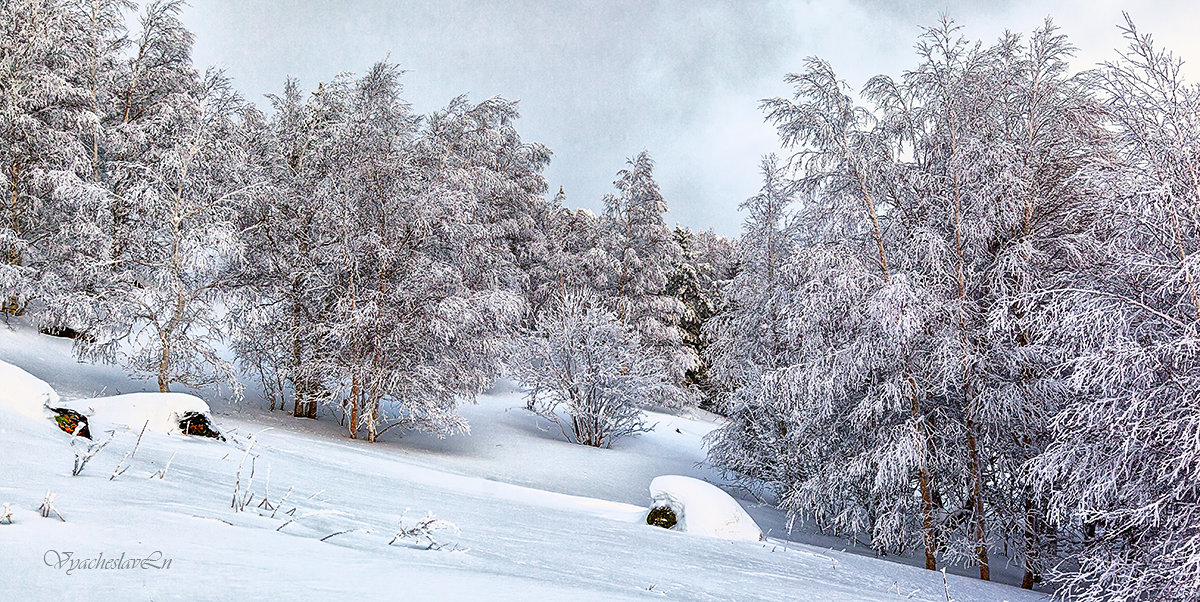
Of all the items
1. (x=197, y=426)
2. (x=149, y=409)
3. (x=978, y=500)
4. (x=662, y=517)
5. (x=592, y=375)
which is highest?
(x=592, y=375)

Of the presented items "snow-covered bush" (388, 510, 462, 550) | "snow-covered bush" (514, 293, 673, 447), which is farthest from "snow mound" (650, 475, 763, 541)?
"snow-covered bush" (514, 293, 673, 447)

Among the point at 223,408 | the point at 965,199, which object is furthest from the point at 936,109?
the point at 223,408

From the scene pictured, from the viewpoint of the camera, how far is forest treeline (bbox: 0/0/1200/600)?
19.4 ft

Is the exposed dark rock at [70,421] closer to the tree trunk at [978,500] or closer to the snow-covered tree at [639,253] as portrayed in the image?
the tree trunk at [978,500]

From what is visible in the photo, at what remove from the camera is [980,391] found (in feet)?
24.8

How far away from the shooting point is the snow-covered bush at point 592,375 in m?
16.2

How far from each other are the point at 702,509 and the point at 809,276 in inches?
163

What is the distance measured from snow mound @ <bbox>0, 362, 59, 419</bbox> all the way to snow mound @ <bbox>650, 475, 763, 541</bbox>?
5.17 m

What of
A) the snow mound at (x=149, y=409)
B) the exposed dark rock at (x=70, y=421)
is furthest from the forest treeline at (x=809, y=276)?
the exposed dark rock at (x=70, y=421)

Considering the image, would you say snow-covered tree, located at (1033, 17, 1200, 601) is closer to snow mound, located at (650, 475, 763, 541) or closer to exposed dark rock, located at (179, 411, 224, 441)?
snow mound, located at (650, 475, 763, 541)

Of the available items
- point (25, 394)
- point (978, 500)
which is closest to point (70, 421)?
point (25, 394)

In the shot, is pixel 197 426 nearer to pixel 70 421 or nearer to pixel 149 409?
pixel 149 409

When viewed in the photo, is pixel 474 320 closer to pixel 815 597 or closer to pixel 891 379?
pixel 891 379

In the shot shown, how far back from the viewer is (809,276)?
900cm
